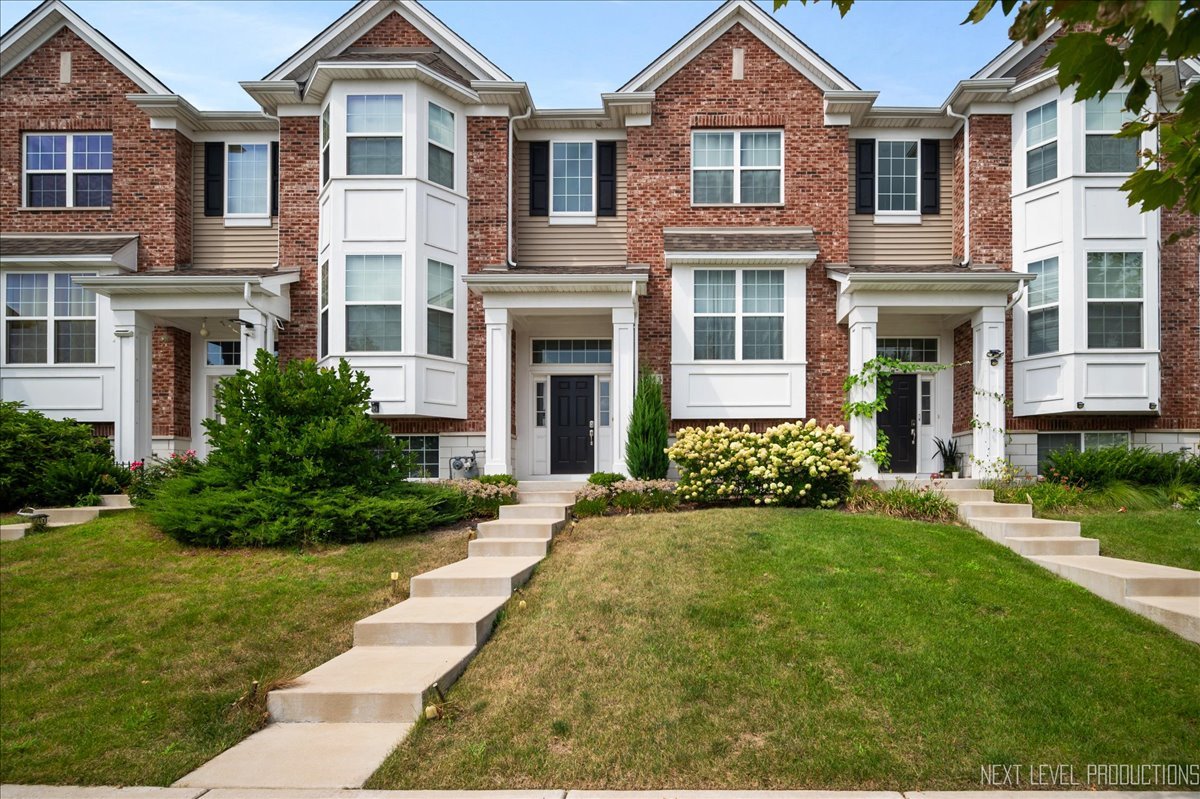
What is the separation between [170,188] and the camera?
15.9 meters

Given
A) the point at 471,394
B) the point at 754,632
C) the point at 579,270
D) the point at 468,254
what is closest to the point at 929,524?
the point at 754,632

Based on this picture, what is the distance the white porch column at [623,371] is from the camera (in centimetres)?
1400

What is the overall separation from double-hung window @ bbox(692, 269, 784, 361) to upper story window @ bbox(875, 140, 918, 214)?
10.8 feet

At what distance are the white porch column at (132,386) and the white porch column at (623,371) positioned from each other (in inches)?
324

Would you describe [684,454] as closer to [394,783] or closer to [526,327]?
[526,327]

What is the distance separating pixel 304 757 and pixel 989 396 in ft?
41.2

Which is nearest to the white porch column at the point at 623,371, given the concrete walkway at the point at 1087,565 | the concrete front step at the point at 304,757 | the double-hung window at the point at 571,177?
the double-hung window at the point at 571,177

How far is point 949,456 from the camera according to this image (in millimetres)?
15328

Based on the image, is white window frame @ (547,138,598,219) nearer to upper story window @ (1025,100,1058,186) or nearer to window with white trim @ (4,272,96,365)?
upper story window @ (1025,100,1058,186)

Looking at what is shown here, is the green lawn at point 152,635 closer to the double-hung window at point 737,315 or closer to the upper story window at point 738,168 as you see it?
the double-hung window at point 737,315

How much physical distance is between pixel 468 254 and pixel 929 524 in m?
9.12

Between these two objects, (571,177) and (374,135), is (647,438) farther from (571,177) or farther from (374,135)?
(374,135)

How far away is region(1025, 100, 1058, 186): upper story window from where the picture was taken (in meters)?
14.8

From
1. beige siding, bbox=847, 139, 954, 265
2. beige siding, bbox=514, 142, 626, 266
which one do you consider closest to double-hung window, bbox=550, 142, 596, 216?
beige siding, bbox=514, 142, 626, 266
